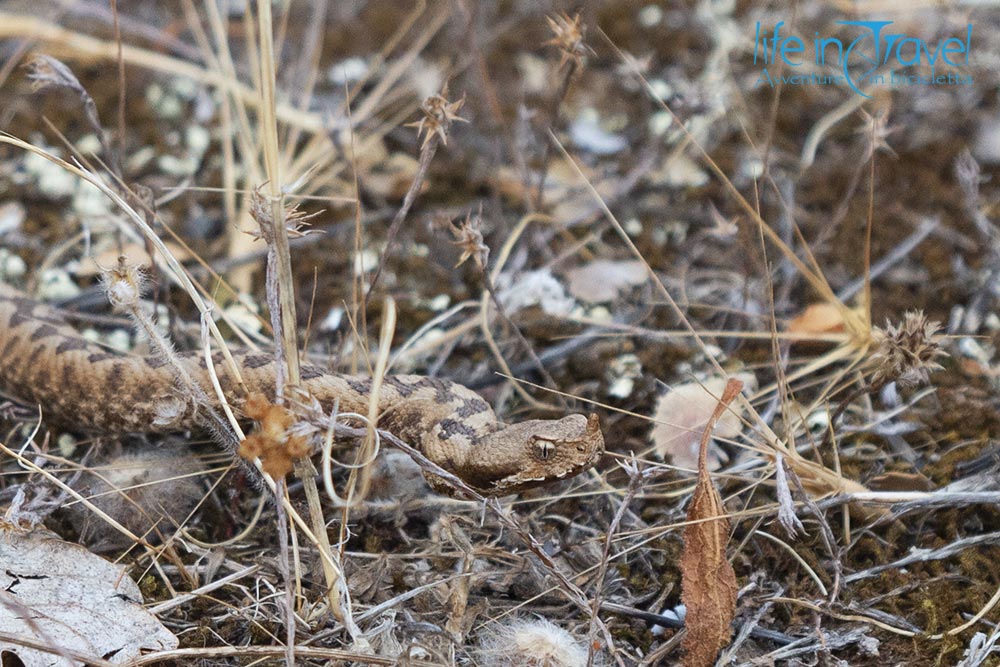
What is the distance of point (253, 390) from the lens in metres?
4.32

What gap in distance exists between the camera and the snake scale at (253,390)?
3.84 metres

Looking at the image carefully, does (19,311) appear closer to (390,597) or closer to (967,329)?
(390,597)

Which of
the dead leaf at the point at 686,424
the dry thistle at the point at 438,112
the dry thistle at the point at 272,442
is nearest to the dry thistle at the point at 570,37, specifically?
the dry thistle at the point at 438,112

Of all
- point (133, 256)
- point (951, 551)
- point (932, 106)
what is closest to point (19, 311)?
point (133, 256)

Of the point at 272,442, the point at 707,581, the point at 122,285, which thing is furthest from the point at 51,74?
the point at 707,581

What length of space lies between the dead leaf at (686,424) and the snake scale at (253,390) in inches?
16.4

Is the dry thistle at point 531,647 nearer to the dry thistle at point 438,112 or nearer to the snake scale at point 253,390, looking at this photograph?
the snake scale at point 253,390

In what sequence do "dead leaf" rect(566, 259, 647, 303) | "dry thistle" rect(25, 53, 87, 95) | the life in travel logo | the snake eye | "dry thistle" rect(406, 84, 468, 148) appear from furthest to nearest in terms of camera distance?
the life in travel logo, "dead leaf" rect(566, 259, 647, 303), "dry thistle" rect(25, 53, 87, 95), the snake eye, "dry thistle" rect(406, 84, 468, 148)

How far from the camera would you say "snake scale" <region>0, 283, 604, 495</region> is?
151 inches

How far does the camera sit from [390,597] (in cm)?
364

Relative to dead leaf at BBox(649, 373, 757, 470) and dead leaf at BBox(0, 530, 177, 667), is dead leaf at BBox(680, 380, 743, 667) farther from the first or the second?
dead leaf at BBox(0, 530, 177, 667)

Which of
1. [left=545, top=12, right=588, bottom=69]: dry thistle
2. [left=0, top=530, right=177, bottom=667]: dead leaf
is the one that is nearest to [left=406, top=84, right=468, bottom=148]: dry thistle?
[left=545, top=12, right=588, bottom=69]: dry thistle

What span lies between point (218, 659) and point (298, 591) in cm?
37

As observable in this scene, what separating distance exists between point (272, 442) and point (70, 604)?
119 centimetres
